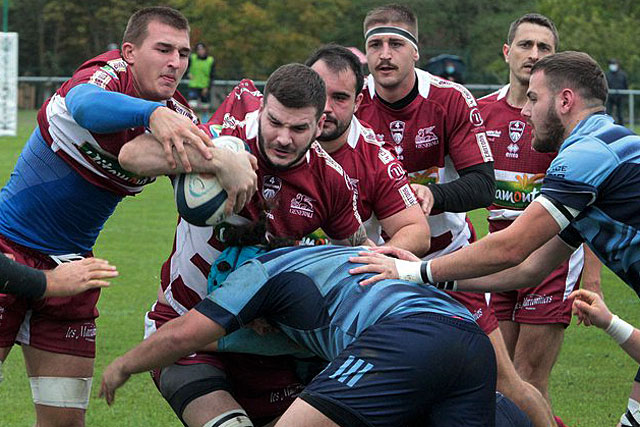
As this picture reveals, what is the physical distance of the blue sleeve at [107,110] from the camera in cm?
453

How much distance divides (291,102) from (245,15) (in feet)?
126

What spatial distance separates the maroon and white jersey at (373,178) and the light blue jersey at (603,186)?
988 millimetres

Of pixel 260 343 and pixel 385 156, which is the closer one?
pixel 260 343

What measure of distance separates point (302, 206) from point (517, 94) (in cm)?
263

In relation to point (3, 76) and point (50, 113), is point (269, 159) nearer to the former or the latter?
point (50, 113)

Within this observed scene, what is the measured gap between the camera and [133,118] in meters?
4.54

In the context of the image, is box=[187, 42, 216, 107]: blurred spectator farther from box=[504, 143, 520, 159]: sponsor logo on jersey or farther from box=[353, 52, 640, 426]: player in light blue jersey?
box=[353, 52, 640, 426]: player in light blue jersey

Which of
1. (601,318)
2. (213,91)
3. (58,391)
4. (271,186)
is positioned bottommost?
(213,91)

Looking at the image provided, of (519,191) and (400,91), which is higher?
(400,91)

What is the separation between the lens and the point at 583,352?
9.00 meters

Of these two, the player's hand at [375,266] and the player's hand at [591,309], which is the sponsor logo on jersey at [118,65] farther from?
the player's hand at [591,309]

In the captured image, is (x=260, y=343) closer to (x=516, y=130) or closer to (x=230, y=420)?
(x=230, y=420)

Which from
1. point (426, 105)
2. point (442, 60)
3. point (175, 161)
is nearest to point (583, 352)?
point (426, 105)

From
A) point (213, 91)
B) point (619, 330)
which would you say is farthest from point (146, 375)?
point (213, 91)
